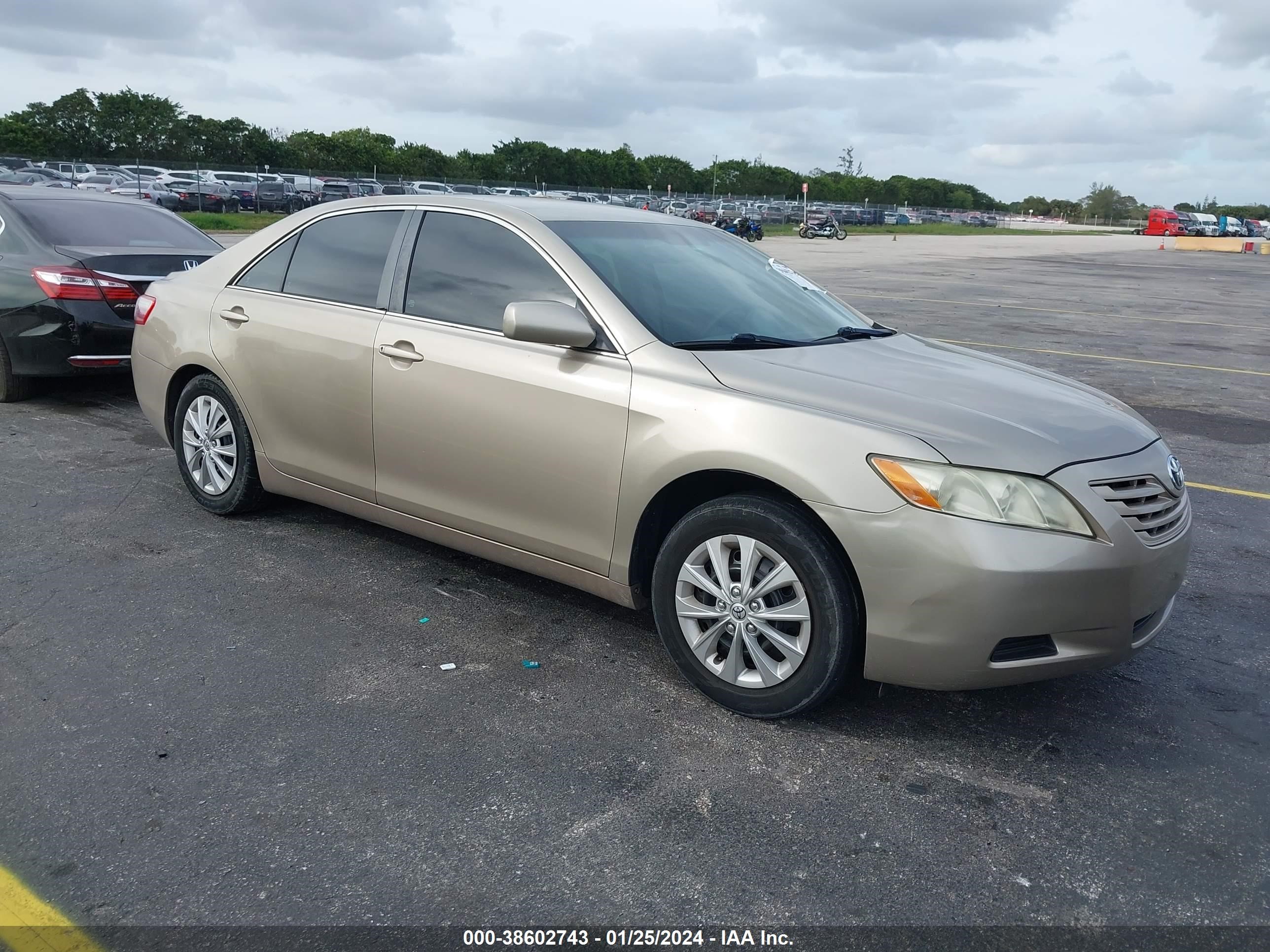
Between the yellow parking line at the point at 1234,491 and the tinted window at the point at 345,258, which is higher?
the tinted window at the point at 345,258

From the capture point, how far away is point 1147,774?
3201mm

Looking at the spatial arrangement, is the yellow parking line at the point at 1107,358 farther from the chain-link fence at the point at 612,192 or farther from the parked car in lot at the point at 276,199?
the parked car in lot at the point at 276,199

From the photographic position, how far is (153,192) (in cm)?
4219

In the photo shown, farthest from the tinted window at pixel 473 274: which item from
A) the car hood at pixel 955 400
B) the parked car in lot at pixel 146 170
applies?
the parked car in lot at pixel 146 170

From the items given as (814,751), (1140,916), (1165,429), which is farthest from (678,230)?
(1165,429)

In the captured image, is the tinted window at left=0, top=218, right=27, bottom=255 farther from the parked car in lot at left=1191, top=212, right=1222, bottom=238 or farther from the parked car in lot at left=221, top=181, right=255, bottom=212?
the parked car in lot at left=1191, top=212, right=1222, bottom=238

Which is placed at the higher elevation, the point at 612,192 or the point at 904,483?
the point at 904,483

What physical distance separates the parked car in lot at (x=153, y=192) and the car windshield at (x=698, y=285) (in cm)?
3945

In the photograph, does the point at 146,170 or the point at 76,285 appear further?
the point at 146,170

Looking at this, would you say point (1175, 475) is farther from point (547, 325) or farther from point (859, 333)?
point (547, 325)

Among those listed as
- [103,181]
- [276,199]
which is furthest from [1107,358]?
[276,199]

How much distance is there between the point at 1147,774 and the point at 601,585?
6.05 feet

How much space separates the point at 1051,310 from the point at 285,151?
66.1m

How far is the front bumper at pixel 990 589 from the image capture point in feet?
9.93
